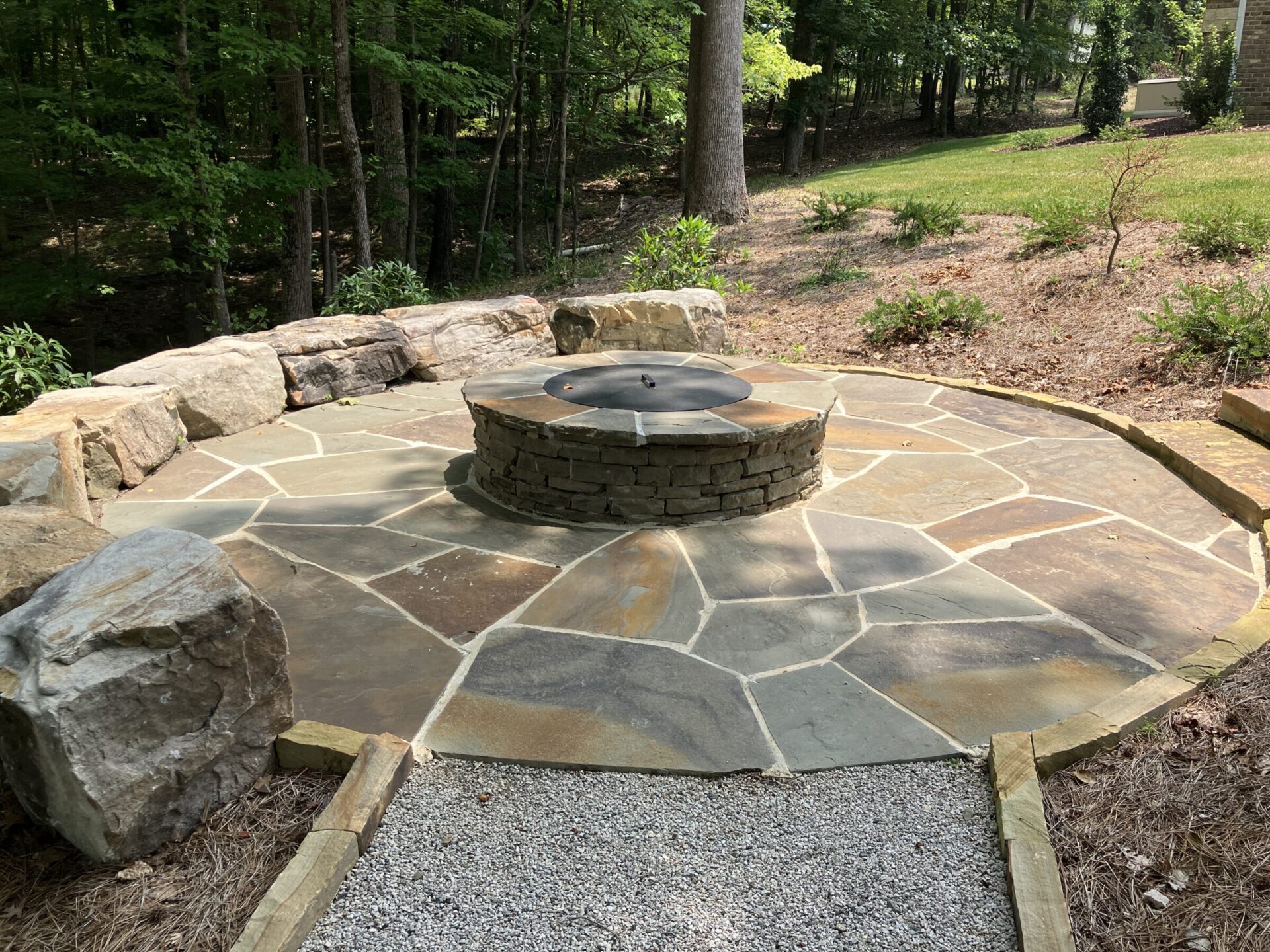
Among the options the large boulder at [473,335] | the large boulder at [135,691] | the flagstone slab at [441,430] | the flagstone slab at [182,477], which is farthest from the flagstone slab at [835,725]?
the large boulder at [473,335]

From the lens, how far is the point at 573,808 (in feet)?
7.19

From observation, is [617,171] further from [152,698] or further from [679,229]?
[152,698]

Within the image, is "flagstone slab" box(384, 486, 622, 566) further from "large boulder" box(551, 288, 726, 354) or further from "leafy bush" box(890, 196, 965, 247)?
"leafy bush" box(890, 196, 965, 247)

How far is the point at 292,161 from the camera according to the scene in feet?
30.1

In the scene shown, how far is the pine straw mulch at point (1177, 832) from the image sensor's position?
70.2 inches

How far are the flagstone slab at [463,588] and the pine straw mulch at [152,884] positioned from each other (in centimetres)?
101

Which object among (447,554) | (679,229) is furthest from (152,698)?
(679,229)

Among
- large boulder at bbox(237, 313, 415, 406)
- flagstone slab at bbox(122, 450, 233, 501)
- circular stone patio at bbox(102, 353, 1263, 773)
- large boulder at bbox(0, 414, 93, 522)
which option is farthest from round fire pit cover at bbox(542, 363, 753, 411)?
large boulder at bbox(0, 414, 93, 522)

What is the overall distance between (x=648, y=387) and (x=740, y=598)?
164cm

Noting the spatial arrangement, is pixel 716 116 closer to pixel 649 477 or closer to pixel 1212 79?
pixel 649 477

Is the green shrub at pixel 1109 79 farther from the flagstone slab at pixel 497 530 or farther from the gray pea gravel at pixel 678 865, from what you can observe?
the gray pea gravel at pixel 678 865

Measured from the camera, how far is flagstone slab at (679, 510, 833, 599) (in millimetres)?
3383

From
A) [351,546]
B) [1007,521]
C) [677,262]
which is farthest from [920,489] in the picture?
[677,262]

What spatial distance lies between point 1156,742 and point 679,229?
23.0 ft
